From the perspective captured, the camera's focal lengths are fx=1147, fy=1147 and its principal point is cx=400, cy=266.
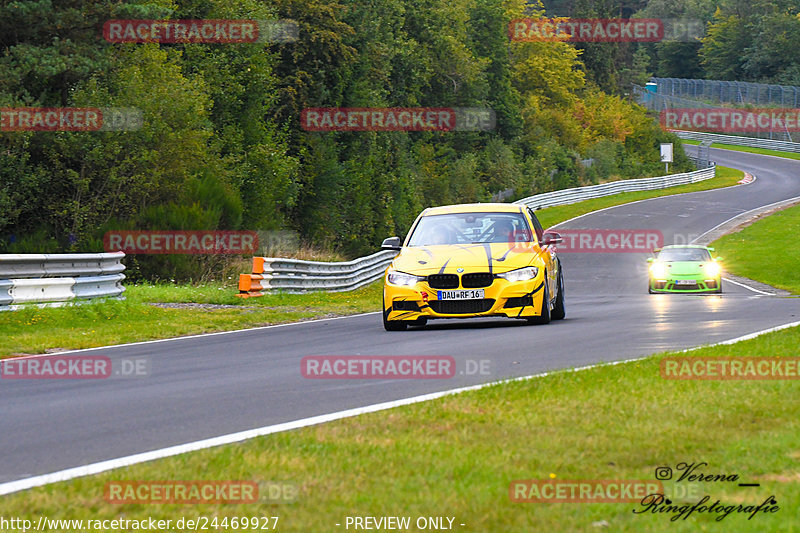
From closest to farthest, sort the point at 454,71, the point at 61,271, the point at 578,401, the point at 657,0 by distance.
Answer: the point at 578,401, the point at 61,271, the point at 454,71, the point at 657,0

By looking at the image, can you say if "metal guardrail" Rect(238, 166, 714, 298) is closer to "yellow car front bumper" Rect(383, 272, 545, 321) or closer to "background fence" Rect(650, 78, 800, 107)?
"yellow car front bumper" Rect(383, 272, 545, 321)

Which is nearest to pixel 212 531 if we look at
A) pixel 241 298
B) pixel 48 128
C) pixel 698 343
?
pixel 698 343

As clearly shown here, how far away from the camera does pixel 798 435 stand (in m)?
6.63

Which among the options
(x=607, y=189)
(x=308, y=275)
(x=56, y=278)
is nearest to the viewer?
(x=56, y=278)

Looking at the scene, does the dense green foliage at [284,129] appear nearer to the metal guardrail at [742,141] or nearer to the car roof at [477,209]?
the car roof at [477,209]

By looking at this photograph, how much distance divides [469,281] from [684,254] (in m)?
14.6

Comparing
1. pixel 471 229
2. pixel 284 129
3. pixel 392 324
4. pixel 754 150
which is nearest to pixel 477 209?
pixel 471 229

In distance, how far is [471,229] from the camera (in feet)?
53.8

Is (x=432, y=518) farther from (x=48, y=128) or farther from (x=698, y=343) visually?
(x=48, y=128)

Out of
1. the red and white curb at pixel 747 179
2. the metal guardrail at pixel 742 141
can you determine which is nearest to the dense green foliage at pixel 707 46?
the metal guardrail at pixel 742 141

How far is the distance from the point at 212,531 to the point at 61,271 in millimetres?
14093

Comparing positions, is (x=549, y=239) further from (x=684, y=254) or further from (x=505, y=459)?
(x=684, y=254)

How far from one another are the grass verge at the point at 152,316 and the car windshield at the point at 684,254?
749 centimetres

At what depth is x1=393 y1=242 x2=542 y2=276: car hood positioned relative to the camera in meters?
15.1
